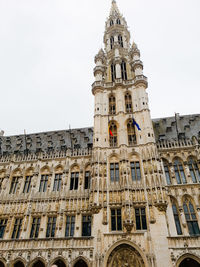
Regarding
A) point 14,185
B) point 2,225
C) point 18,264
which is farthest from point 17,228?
point 14,185

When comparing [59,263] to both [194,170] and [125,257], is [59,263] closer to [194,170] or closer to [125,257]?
[125,257]

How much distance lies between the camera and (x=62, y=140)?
3462cm

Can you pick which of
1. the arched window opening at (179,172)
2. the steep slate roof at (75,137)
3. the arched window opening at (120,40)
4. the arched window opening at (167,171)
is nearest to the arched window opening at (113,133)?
the steep slate roof at (75,137)

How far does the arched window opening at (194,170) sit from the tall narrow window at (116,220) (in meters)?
10.3

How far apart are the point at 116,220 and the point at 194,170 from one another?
38.3 feet

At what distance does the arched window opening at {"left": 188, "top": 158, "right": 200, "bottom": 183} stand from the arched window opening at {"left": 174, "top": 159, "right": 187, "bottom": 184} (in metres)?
1.05

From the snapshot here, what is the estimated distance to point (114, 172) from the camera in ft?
A: 83.5

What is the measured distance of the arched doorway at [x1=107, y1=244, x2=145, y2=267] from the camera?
19583 millimetres

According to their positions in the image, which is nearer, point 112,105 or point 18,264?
point 18,264

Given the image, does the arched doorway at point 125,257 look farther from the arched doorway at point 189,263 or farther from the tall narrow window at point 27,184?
the tall narrow window at point 27,184

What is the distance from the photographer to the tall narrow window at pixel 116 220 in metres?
21.7

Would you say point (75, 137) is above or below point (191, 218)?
above

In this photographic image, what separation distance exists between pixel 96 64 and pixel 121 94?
399 inches

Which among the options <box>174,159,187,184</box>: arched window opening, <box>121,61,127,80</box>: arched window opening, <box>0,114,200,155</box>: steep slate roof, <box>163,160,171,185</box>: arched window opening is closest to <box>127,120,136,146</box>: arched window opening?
<box>0,114,200,155</box>: steep slate roof
